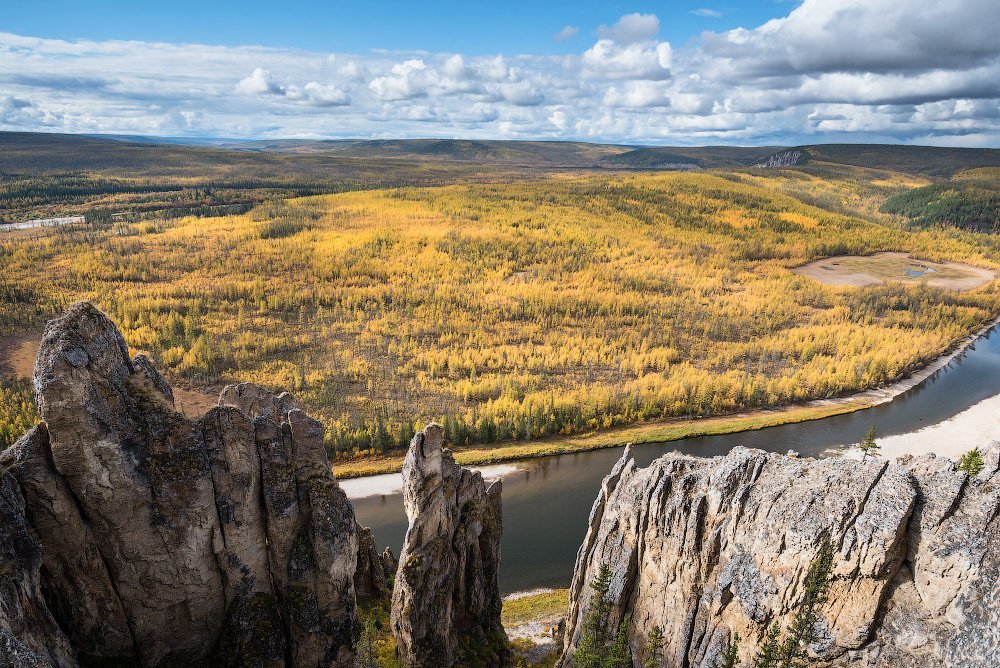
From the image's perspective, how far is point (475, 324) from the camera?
129750mm

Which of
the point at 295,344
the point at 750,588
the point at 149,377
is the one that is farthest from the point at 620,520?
the point at 295,344

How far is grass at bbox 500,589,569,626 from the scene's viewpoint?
48344 mm

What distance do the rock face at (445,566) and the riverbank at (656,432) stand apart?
39.2 m

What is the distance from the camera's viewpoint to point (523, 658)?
40.5 metres

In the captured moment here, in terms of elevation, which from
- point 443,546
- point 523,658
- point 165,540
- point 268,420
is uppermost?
point 268,420

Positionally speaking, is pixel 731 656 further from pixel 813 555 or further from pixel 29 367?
pixel 29 367

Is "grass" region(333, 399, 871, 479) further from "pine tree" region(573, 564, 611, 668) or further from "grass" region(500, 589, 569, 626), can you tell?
"pine tree" region(573, 564, 611, 668)

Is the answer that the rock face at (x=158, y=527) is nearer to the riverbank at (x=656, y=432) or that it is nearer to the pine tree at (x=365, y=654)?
the pine tree at (x=365, y=654)

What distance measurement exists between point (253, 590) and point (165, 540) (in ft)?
16.7

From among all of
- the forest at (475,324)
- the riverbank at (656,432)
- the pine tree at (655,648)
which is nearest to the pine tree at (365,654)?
the pine tree at (655,648)

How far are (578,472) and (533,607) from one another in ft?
95.6

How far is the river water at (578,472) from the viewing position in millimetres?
60656

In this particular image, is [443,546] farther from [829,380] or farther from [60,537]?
[829,380]

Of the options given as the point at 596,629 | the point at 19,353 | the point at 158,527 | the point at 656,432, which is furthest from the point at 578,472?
the point at 19,353
